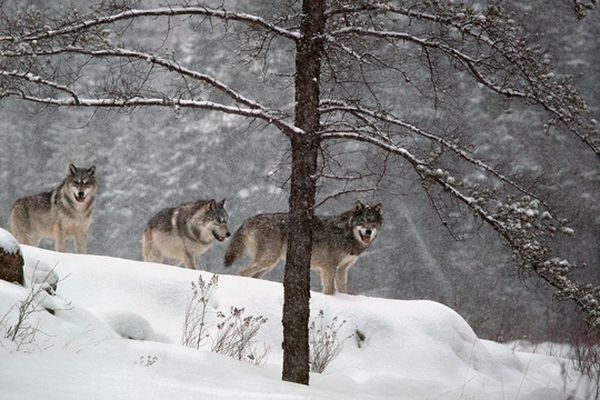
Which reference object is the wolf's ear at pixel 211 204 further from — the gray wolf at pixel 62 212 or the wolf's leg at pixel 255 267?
the gray wolf at pixel 62 212

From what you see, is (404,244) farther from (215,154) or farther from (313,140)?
(313,140)

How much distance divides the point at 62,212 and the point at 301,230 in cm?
747

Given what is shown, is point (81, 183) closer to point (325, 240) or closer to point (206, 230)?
point (206, 230)

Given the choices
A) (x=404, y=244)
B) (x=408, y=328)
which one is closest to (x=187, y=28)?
(x=404, y=244)

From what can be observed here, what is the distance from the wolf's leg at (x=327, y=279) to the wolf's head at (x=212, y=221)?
2.25m

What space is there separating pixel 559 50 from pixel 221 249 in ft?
41.7

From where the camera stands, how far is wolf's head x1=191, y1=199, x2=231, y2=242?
1199cm

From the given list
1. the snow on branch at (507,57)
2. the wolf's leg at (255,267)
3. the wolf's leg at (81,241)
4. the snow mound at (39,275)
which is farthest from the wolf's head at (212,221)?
the snow on branch at (507,57)

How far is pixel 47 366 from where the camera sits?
150 inches

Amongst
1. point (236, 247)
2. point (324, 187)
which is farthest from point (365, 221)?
point (324, 187)

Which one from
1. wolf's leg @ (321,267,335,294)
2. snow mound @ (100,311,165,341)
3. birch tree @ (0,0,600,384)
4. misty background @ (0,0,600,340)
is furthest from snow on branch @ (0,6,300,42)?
misty background @ (0,0,600,340)

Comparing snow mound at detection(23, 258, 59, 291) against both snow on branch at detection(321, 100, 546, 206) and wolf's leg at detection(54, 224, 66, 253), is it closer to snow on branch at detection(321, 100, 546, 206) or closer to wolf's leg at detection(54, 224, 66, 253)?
snow on branch at detection(321, 100, 546, 206)

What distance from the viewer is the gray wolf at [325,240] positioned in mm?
10430

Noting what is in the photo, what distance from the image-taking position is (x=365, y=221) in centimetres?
1043
